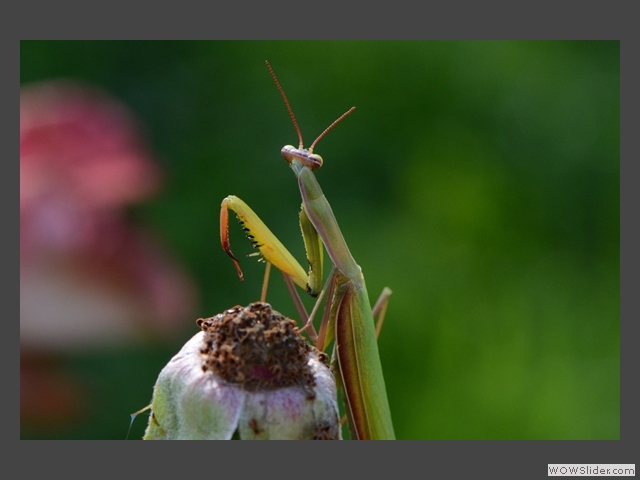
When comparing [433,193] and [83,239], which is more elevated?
[433,193]

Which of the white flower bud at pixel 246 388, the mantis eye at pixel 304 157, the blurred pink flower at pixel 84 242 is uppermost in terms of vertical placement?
the mantis eye at pixel 304 157

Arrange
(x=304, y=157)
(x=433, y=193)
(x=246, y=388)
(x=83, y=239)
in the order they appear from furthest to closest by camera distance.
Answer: (x=433, y=193) → (x=304, y=157) → (x=83, y=239) → (x=246, y=388)

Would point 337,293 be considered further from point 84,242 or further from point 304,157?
point 84,242

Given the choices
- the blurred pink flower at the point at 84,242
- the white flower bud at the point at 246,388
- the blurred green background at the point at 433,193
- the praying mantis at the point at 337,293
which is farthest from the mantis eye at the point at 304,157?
the blurred green background at the point at 433,193

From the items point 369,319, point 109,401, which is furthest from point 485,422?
point 109,401

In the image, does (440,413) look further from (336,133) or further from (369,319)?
(336,133)

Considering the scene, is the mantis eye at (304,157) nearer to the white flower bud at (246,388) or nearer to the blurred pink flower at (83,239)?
the blurred pink flower at (83,239)

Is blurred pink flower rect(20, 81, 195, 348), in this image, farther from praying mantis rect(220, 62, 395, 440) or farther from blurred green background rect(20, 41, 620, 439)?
blurred green background rect(20, 41, 620, 439)

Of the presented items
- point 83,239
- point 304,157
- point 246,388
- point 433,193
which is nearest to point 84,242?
point 83,239
